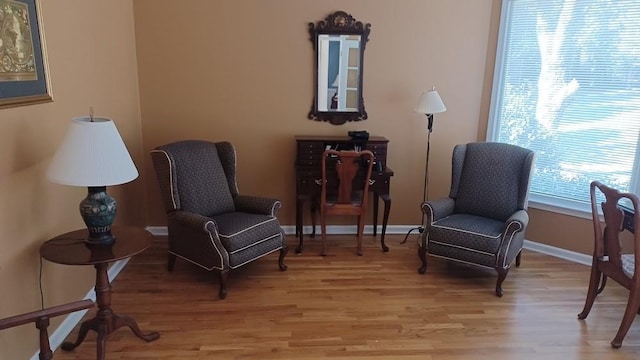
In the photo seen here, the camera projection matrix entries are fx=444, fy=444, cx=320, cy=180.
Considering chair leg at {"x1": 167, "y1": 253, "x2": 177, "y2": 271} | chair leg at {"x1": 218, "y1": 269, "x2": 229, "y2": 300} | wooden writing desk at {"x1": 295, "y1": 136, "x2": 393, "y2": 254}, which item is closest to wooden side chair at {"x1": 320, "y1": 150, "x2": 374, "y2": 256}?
wooden writing desk at {"x1": 295, "y1": 136, "x2": 393, "y2": 254}

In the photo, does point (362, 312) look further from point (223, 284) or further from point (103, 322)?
point (103, 322)

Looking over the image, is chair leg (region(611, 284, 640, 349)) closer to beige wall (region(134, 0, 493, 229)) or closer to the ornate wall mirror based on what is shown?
beige wall (region(134, 0, 493, 229))

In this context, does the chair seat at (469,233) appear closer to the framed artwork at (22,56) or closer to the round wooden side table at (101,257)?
the round wooden side table at (101,257)

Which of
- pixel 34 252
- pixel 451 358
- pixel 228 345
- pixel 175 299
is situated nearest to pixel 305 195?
pixel 175 299

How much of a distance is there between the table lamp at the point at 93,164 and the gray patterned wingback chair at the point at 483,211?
7.54 ft

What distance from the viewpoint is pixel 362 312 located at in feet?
9.94

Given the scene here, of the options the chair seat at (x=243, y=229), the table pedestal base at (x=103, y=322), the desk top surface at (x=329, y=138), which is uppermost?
the desk top surface at (x=329, y=138)

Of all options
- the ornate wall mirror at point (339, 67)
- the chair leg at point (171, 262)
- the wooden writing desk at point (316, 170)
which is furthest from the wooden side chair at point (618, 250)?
the chair leg at point (171, 262)

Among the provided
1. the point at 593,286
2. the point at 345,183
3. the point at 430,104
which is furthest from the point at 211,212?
the point at 593,286

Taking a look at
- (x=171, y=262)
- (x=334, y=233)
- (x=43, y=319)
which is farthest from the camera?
(x=334, y=233)

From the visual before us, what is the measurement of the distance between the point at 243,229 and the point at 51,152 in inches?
52.2

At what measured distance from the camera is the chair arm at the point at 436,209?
3541mm

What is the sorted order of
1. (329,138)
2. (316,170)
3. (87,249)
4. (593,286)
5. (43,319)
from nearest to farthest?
1. (43,319)
2. (87,249)
3. (593,286)
4. (316,170)
5. (329,138)

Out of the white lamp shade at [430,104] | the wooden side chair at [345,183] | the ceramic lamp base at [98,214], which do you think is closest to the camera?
the ceramic lamp base at [98,214]
